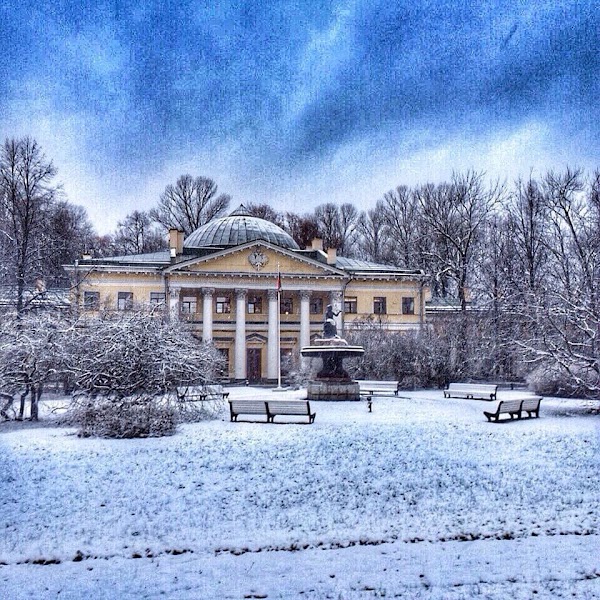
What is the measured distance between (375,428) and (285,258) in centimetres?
3002

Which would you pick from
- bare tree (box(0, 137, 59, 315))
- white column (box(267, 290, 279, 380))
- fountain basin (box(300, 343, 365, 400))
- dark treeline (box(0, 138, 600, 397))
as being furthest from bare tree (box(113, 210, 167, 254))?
fountain basin (box(300, 343, 365, 400))

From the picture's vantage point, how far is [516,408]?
18375 millimetres

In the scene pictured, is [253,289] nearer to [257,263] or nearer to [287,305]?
[257,263]

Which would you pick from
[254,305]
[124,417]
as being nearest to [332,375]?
[124,417]

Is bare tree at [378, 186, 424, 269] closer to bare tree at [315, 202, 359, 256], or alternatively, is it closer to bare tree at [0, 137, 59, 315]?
bare tree at [315, 202, 359, 256]

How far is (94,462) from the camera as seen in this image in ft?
41.0

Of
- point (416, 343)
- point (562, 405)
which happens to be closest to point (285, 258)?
point (416, 343)

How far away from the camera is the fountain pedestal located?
24.3 meters

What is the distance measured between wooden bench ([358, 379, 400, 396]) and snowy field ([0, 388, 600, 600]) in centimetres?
1137

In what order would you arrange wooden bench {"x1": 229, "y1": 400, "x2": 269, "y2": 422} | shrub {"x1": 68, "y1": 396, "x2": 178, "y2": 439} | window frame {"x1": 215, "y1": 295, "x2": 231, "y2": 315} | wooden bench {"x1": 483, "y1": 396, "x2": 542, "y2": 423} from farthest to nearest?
window frame {"x1": 215, "y1": 295, "x2": 231, "y2": 315} → wooden bench {"x1": 483, "y1": 396, "x2": 542, "y2": 423} → wooden bench {"x1": 229, "y1": 400, "x2": 269, "y2": 422} → shrub {"x1": 68, "y1": 396, "x2": 178, "y2": 439}

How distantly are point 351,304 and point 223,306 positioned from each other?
30.1ft

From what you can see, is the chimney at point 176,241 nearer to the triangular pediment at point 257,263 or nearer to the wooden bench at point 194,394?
the triangular pediment at point 257,263

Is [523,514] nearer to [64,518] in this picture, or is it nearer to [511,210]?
[64,518]

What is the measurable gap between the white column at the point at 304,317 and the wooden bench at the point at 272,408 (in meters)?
27.9
